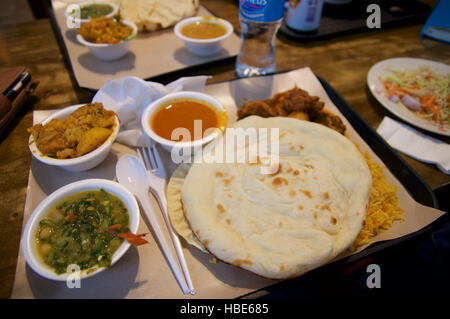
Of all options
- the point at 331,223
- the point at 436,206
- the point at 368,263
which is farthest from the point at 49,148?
the point at 436,206

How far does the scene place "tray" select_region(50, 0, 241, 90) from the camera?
2.83 meters

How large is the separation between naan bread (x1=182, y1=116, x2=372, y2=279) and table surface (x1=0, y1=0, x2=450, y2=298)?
0.86m

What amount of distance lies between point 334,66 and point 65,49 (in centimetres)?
322

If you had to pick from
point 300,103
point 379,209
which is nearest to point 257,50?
point 300,103

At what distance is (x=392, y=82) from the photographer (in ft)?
9.36

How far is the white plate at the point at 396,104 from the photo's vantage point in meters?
2.39

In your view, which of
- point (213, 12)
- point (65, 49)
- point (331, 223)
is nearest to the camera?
point (331, 223)

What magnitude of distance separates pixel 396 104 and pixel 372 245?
1.65 metres

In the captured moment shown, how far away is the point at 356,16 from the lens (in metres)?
3.98

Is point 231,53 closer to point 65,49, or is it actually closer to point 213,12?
point 213,12

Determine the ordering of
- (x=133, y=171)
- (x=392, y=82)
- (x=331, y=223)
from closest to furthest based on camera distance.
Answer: (x=331, y=223), (x=133, y=171), (x=392, y=82)

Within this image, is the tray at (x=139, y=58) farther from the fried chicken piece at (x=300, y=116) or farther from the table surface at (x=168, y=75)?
the fried chicken piece at (x=300, y=116)

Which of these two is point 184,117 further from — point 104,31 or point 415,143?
point 415,143

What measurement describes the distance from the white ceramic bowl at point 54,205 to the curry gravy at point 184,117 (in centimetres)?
58
